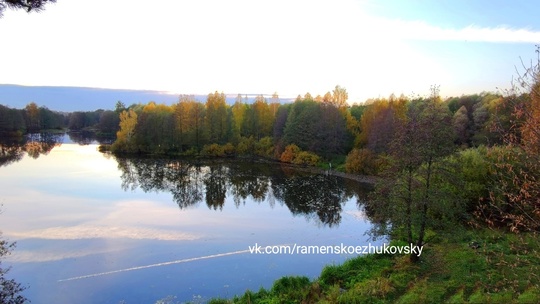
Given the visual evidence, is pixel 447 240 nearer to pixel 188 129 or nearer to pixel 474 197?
pixel 474 197

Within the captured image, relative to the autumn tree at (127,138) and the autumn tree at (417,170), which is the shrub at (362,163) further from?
the autumn tree at (127,138)

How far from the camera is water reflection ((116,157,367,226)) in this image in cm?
2461

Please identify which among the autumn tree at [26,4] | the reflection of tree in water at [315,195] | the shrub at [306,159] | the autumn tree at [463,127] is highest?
the autumn tree at [26,4]

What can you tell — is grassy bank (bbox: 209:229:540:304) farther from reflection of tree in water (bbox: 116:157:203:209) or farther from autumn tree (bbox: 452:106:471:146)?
autumn tree (bbox: 452:106:471:146)

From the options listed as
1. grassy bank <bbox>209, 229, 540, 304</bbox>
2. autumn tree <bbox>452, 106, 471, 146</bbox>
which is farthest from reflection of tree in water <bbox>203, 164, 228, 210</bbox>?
autumn tree <bbox>452, 106, 471, 146</bbox>

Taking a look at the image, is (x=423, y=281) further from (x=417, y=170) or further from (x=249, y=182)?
(x=249, y=182)

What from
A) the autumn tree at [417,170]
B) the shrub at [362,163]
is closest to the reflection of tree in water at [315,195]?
the shrub at [362,163]

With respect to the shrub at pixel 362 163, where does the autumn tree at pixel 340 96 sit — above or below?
above

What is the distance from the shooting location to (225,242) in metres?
16.8

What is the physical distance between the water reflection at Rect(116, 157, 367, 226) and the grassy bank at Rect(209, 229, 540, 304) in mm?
7836

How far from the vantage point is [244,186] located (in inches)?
1211

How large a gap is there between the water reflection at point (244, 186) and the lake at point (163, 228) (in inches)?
3.5

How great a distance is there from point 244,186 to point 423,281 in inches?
828

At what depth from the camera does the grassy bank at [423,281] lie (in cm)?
943
